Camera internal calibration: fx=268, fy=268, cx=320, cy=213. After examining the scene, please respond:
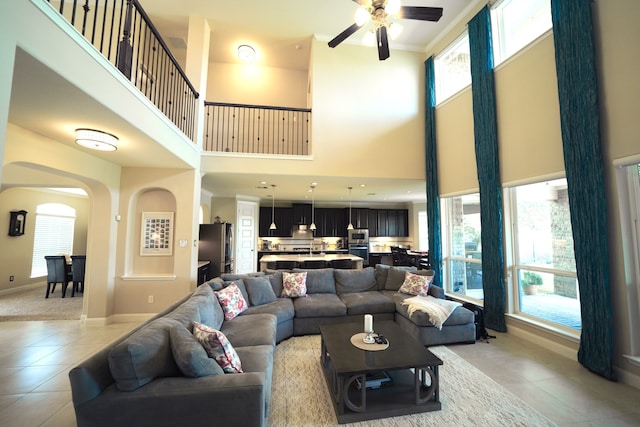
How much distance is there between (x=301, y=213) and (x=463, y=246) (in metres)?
5.42

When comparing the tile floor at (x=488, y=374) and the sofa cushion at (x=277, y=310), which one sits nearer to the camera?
the tile floor at (x=488, y=374)

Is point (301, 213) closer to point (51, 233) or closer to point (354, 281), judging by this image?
point (354, 281)

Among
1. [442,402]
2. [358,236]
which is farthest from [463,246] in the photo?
[358,236]

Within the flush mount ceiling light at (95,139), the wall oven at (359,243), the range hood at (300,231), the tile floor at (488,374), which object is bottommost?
the tile floor at (488,374)

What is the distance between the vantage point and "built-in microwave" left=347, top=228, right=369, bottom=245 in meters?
9.46

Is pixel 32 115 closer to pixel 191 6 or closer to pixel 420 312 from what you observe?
pixel 191 6

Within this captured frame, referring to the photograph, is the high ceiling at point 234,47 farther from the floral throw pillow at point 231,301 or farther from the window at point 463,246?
the floral throw pillow at point 231,301

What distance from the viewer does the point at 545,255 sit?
142 inches

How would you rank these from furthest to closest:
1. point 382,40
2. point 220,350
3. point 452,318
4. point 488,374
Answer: point 452,318, point 382,40, point 488,374, point 220,350

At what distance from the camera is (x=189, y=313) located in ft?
7.84

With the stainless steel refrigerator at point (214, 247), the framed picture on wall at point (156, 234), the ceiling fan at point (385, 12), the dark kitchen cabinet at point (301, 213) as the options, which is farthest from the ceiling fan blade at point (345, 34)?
the dark kitchen cabinet at point (301, 213)

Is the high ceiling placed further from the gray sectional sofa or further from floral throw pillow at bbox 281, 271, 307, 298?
floral throw pillow at bbox 281, 271, 307, 298

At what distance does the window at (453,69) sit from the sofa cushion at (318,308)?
4356 millimetres

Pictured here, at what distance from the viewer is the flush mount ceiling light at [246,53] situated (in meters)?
6.01
